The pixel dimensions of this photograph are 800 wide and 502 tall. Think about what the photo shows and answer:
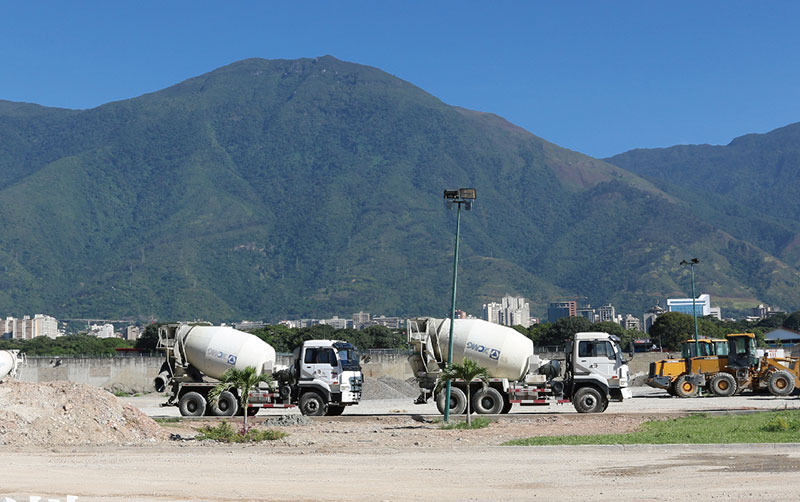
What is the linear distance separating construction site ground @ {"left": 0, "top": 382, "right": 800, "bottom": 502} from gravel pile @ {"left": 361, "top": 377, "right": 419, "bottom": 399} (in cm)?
3393

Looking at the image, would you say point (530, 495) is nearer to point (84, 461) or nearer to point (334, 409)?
point (84, 461)

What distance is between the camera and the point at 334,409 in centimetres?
3984

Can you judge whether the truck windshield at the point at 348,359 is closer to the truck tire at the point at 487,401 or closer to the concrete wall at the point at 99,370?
the truck tire at the point at 487,401

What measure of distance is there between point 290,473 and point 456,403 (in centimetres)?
1713

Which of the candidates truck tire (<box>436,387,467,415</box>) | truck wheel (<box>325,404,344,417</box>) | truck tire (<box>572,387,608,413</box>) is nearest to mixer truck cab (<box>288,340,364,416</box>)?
truck wheel (<box>325,404,344,417</box>)

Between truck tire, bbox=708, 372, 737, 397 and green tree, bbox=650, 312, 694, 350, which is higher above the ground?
green tree, bbox=650, 312, 694, 350

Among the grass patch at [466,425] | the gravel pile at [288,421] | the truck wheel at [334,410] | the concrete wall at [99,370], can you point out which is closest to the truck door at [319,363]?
the truck wheel at [334,410]

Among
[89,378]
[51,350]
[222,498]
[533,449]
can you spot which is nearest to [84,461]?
[222,498]

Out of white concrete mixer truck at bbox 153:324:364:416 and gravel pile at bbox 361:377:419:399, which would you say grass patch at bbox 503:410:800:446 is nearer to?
white concrete mixer truck at bbox 153:324:364:416

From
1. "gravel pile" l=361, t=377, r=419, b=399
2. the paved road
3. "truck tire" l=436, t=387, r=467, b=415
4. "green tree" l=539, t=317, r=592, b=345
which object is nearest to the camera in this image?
"truck tire" l=436, t=387, r=467, b=415

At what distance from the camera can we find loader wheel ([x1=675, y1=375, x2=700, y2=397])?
51.3 m

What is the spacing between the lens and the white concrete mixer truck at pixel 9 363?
4488cm

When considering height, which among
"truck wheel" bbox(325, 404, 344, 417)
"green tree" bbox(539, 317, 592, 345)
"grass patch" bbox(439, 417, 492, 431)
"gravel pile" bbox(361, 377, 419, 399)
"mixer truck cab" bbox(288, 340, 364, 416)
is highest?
"green tree" bbox(539, 317, 592, 345)

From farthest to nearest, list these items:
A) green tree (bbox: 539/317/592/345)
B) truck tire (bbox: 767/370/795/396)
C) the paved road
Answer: green tree (bbox: 539/317/592/345) < truck tire (bbox: 767/370/795/396) < the paved road
